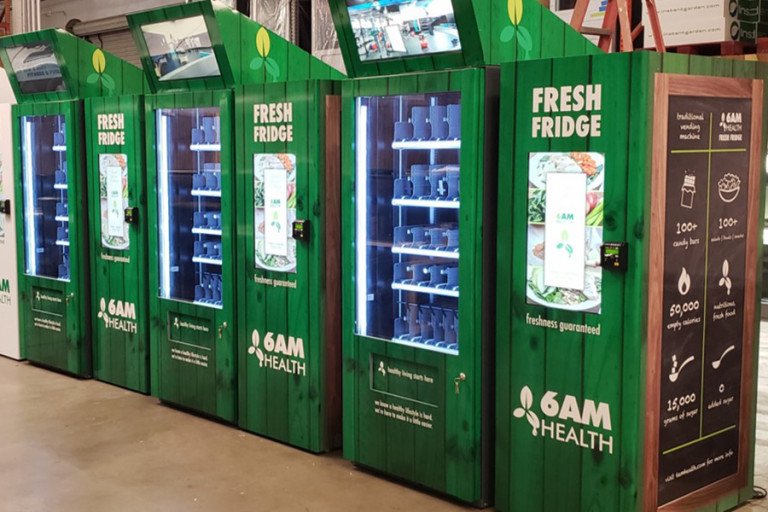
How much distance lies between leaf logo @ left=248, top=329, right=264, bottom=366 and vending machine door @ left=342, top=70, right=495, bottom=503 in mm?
822

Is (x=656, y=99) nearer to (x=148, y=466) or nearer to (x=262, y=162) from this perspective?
(x=262, y=162)

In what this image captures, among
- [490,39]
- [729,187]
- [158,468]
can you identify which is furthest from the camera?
[158,468]

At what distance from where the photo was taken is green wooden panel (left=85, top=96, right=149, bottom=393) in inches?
260

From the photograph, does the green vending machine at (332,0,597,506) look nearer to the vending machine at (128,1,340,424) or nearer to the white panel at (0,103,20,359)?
the vending machine at (128,1,340,424)

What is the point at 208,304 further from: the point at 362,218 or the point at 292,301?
the point at 362,218

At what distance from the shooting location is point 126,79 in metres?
7.57

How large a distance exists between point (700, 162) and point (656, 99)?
0.44m

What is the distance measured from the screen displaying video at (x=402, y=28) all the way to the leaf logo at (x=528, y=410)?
1665 millimetres

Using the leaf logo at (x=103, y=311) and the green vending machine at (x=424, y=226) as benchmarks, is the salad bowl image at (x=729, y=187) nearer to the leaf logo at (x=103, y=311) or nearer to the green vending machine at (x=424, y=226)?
the green vending machine at (x=424, y=226)

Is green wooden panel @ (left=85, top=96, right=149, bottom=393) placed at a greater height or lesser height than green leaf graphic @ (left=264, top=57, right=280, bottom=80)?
lesser

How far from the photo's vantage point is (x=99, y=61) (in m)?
7.47

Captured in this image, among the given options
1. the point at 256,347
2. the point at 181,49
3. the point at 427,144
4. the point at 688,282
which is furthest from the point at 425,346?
the point at 181,49

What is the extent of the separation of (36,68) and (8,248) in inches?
59.9

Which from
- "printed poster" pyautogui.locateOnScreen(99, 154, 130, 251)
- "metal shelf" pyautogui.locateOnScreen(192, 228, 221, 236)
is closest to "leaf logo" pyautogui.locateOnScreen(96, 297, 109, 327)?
"printed poster" pyautogui.locateOnScreen(99, 154, 130, 251)
